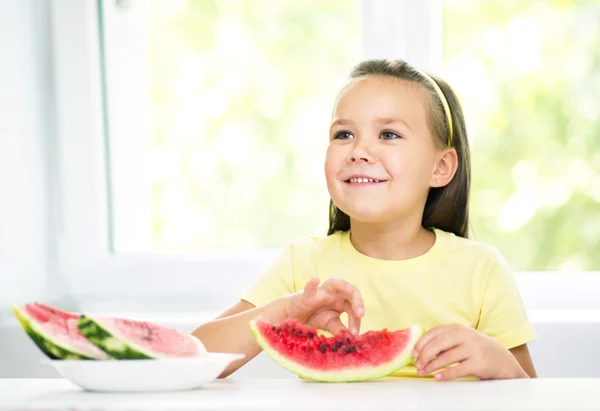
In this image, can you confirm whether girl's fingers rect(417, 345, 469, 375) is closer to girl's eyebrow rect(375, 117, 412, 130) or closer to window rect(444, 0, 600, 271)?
girl's eyebrow rect(375, 117, 412, 130)

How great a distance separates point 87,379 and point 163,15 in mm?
1671

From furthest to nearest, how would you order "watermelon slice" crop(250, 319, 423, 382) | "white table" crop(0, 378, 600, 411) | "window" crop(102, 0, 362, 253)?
"window" crop(102, 0, 362, 253) → "watermelon slice" crop(250, 319, 423, 382) → "white table" crop(0, 378, 600, 411)

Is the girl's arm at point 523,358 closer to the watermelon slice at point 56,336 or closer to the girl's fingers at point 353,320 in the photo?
the girl's fingers at point 353,320

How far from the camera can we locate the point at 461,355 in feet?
4.14

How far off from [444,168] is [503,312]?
1.03 feet

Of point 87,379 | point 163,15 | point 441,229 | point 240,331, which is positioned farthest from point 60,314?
point 163,15

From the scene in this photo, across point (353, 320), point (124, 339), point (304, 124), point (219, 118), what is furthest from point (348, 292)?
point (219, 118)

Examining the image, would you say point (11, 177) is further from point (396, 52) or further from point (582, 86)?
point (582, 86)

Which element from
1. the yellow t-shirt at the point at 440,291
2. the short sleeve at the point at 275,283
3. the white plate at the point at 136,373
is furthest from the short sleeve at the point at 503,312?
the white plate at the point at 136,373

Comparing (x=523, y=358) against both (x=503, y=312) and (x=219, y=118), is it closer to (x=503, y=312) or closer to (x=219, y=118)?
(x=503, y=312)

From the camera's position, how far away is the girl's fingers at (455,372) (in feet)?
3.84

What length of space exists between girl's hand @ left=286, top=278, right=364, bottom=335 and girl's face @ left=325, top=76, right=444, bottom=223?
0.82ft

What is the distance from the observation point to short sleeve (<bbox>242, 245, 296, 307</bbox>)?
1.63 metres

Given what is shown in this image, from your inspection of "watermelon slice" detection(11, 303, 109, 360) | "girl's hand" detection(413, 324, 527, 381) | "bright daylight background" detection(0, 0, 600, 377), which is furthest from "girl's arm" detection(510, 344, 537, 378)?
"watermelon slice" detection(11, 303, 109, 360)
